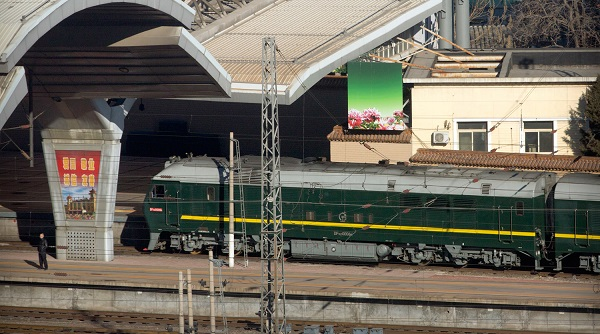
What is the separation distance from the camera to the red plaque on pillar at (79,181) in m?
42.3

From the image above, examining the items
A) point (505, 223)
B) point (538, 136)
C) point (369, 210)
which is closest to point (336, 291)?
point (369, 210)

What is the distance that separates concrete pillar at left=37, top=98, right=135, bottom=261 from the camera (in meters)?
41.8

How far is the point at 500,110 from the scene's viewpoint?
1962 inches

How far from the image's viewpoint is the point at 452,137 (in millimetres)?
50031

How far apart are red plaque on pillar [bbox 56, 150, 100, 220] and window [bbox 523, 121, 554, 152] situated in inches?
778

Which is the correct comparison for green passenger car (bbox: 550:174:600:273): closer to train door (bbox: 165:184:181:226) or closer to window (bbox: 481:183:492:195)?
window (bbox: 481:183:492:195)

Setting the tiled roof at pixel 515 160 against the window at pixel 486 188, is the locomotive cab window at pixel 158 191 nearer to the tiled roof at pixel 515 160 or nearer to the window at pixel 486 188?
the tiled roof at pixel 515 160

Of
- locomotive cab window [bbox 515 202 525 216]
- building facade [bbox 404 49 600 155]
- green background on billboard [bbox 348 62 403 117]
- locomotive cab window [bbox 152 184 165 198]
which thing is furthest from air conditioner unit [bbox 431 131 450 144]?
locomotive cab window [bbox 152 184 165 198]

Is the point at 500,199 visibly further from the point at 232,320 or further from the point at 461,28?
the point at 461,28

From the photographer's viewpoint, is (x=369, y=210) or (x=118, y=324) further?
(x=369, y=210)

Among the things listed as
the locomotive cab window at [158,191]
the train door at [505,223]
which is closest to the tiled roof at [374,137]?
the locomotive cab window at [158,191]

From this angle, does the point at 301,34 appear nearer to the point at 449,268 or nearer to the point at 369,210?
the point at 369,210

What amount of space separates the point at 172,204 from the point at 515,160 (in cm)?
1426

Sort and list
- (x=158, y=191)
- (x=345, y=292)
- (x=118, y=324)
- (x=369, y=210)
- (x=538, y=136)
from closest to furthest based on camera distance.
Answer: (x=345, y=292) → (x=118, y=324) → (x=369, y=210) → (x=158, y=191) → (x=538, y=136)
